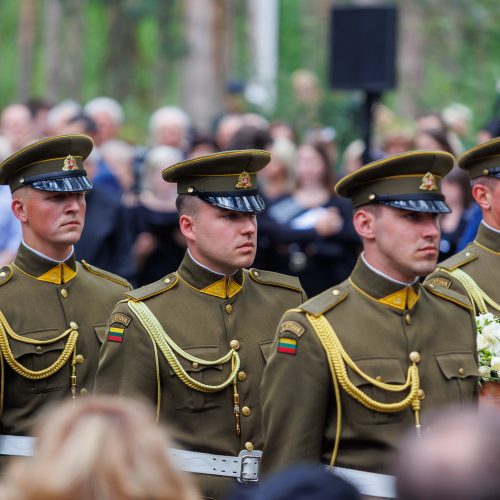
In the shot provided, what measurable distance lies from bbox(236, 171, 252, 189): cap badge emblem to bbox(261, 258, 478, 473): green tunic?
26.9 inches

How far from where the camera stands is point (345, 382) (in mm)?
4910

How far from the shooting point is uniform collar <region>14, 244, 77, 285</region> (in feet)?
19.4

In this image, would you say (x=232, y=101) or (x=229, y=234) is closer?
(x=229, y=234)

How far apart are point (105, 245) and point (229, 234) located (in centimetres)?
410

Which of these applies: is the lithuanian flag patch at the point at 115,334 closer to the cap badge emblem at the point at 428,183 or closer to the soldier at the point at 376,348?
the soldier at the point at 376,348

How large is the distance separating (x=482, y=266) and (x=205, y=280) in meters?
1.34

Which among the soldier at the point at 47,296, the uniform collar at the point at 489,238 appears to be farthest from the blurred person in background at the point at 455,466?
the uniform collar at the point at 489,238

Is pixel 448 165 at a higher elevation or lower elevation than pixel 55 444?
higher

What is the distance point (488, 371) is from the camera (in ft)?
17.8

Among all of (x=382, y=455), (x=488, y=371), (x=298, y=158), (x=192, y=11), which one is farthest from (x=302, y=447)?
(x=192, y=11)

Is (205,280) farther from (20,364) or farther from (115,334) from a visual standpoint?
(20,364)

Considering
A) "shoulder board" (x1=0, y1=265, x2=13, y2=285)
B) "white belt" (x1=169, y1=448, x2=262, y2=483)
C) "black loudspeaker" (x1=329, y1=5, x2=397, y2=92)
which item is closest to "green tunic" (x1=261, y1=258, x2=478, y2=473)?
"white belt" (x1=169, y1=448, x2=262, y2=483)

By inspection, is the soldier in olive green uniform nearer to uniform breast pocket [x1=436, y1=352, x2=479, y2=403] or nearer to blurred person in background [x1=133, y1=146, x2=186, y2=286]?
uniform breast pocket [x1=436, y1=352, x2=479, y2=403]

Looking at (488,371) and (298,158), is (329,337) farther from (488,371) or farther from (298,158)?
(298,158)
